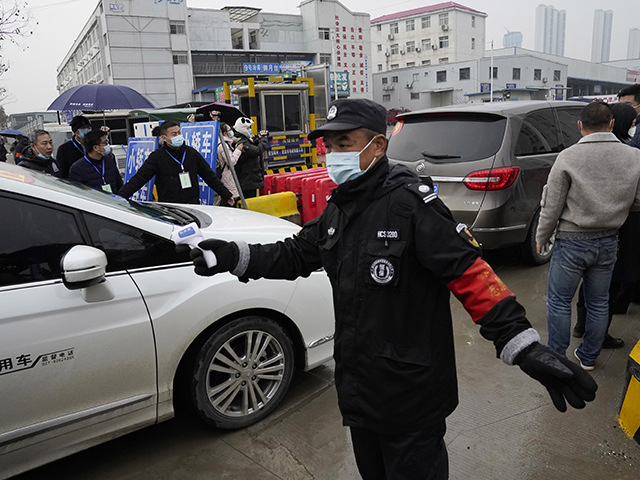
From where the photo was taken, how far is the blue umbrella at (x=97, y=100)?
895 centimetres

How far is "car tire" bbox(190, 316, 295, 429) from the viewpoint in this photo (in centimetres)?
279

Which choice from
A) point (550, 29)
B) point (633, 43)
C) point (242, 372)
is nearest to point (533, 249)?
point (242, 372)

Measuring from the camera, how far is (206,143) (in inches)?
262

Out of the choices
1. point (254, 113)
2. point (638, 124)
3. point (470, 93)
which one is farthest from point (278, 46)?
point (638, 124)

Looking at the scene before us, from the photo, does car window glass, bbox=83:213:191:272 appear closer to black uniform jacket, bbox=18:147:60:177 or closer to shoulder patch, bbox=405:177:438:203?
shoulder patch, bbox=405:177:438:203

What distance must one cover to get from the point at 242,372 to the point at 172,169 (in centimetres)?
313

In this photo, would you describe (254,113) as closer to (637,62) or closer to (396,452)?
(396,452)

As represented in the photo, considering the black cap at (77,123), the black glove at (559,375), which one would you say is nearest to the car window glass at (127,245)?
the black glove at (559,375)

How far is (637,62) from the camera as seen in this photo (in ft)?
290

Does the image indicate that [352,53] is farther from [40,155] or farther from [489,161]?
[489,161]

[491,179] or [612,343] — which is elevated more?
[491,179]

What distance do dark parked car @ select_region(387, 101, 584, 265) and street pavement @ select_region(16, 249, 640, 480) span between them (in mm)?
1973

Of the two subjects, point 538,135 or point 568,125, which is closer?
point 538,135

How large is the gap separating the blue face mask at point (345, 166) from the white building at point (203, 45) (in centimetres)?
4023
